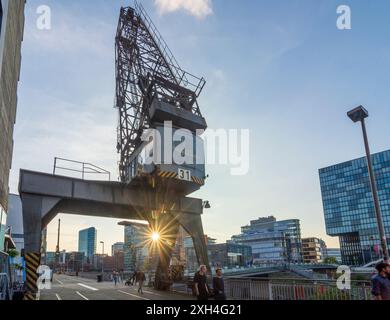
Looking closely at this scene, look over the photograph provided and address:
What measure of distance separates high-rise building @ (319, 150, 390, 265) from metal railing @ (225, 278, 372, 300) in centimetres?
13289

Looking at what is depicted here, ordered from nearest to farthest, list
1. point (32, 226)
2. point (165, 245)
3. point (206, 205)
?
1. point (32, 226)
2. point (165, 245)
3. point (206, 205)

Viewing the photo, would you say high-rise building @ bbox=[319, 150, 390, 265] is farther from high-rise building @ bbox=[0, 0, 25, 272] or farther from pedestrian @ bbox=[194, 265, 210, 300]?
pedestrian @ bbox=[194, 265, 210, 300]

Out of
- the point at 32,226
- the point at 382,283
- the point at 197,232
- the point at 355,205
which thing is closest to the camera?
the point at 382,283

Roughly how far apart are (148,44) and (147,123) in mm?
10967

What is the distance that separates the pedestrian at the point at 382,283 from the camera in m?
6.90

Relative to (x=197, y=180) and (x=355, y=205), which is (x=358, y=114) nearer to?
(x=197, y=180)

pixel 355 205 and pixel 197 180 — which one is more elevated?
pixel 355 205

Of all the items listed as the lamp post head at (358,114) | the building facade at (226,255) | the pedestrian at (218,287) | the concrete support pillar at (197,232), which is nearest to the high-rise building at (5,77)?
the concrete support pillar at (197,232)

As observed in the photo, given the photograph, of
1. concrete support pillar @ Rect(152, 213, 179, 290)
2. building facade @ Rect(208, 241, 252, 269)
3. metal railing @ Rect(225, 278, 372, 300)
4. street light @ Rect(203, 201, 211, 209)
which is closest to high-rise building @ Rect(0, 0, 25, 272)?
concrete support pillar @ Rect(152, 213, 179, 290)

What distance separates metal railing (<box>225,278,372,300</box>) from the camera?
12008mm

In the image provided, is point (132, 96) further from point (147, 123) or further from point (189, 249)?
point (189, 249)

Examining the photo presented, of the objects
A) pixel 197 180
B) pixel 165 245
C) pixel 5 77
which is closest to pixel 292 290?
pixel 197 180

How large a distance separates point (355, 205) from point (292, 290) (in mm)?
148879

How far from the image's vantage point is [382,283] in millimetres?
6988
